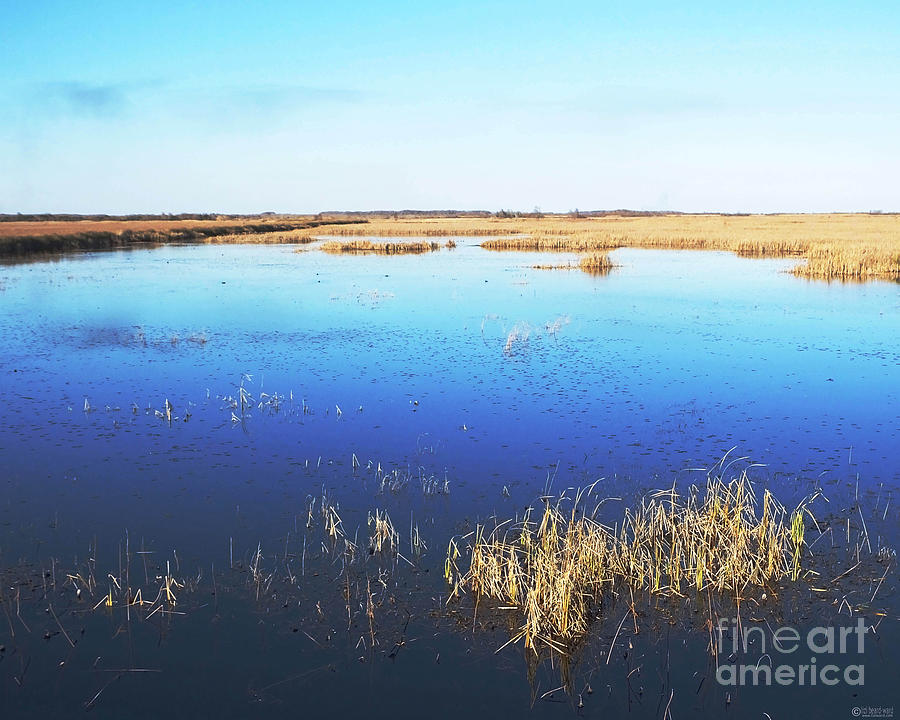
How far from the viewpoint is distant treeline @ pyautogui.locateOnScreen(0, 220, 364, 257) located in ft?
170

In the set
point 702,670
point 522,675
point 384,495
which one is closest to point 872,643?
point 702,670

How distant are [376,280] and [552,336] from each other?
17055 mm

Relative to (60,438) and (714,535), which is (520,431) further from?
(60,438)

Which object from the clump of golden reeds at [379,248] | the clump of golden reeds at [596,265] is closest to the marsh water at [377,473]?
the clump of golden reeds at [596,265]

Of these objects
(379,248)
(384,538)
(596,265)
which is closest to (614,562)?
(384,538)

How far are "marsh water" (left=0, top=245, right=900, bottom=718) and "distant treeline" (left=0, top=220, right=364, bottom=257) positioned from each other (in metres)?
31.5

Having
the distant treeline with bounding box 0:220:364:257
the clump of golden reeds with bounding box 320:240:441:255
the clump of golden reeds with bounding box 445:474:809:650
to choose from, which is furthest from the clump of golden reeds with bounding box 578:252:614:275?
the distant treeline with bounding box 0:220:364:257

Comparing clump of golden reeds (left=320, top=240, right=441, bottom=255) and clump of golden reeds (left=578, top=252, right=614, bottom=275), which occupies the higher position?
clump of golden reeds (left=320, top=240, right=441, bottom=255)

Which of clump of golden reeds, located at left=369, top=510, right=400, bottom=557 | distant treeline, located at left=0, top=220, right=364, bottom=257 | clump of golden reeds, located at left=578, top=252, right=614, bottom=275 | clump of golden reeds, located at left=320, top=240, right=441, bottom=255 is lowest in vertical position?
clump of golden reeds, located at left=369, top=510, right=400, bottom=557

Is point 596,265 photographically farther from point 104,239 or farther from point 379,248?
point 104,239

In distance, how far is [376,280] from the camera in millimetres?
35812

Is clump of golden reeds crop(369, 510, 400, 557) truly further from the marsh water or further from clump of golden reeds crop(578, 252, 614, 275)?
clump of golden reeds crop(578, 252, 614, 275)

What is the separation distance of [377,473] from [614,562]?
3.97 metres

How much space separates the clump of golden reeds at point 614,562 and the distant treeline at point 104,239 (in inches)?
2091
